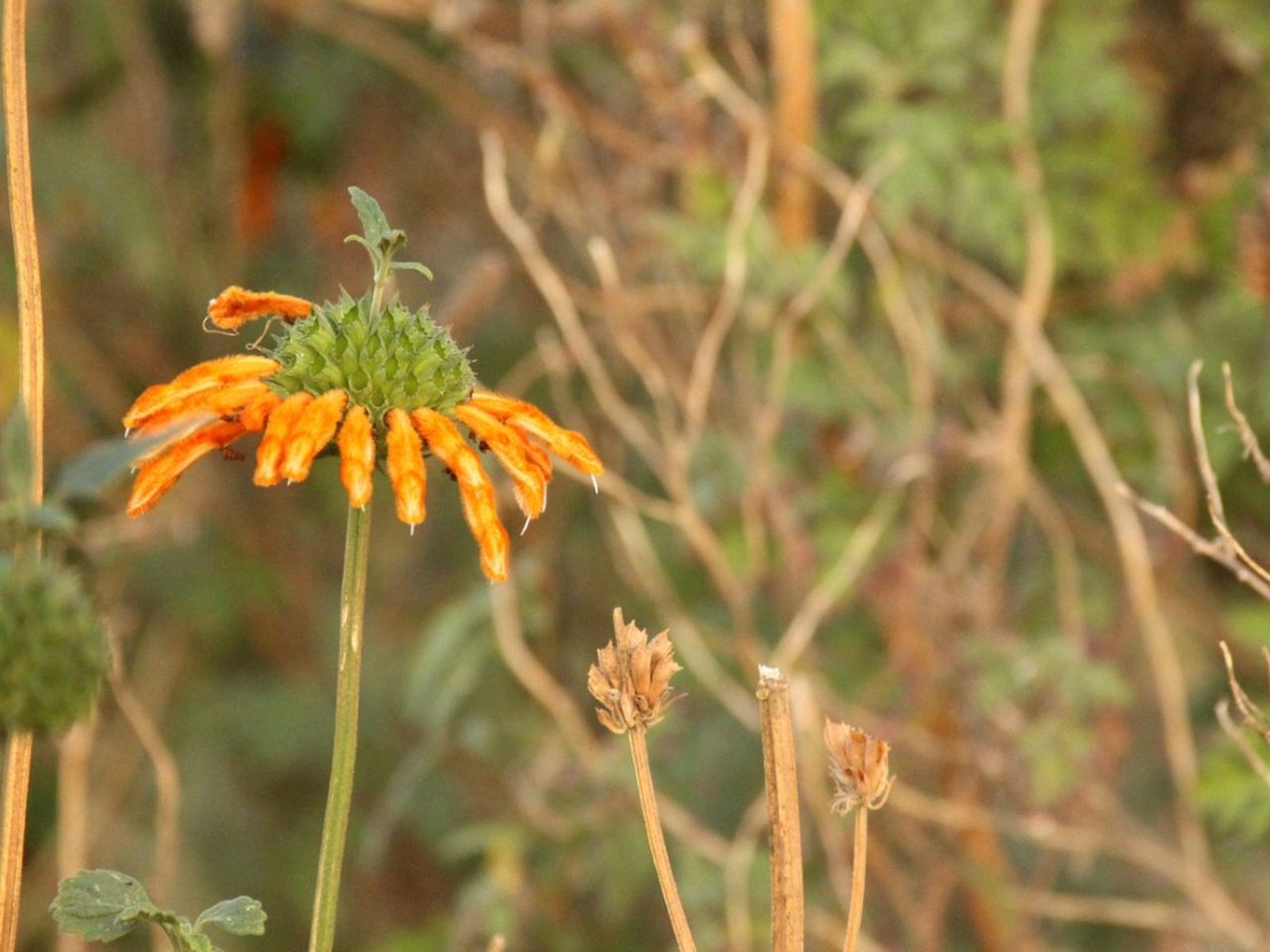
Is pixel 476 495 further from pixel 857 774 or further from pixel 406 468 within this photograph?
pixel 857 774

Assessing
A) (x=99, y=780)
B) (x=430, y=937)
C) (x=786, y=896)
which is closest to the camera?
(x=786, y=896)

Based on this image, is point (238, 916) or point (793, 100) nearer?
point (238, 916)

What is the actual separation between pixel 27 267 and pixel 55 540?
8cm

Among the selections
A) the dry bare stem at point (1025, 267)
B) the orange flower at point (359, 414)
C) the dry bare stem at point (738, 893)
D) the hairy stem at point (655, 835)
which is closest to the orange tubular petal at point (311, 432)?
the orange flower at point (359, 414)

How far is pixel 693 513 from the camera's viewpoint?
3.92ft

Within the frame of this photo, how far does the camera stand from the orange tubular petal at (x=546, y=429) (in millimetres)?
467

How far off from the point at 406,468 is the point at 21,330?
13cm

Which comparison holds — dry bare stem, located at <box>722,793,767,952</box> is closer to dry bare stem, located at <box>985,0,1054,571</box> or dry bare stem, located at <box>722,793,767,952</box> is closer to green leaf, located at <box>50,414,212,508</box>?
dry bare stem, located at <box>985,0,1054,571</box>

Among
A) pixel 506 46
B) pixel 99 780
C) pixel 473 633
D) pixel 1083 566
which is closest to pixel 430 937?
pixel 473 633

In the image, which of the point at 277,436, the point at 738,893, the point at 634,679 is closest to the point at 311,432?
the point at 277,436

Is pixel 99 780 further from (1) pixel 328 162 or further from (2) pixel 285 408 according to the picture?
(2) pixel 285 408

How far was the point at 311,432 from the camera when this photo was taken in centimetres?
43

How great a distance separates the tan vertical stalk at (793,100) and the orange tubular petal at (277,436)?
2.98 feet

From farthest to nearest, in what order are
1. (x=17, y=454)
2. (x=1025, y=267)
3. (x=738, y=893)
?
(x=1025, y=267)
(x=738, y=893)
(x=17, y=454)
